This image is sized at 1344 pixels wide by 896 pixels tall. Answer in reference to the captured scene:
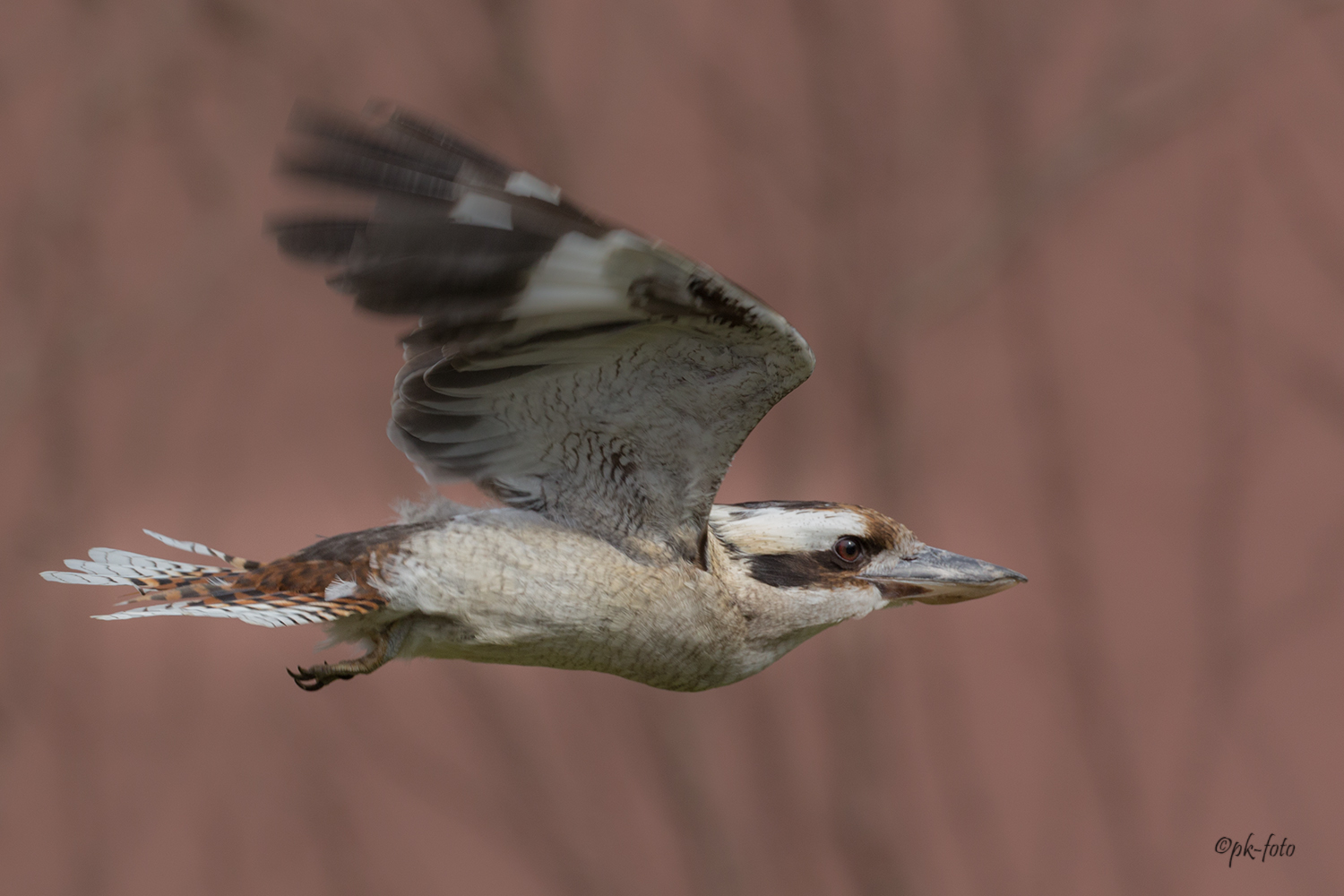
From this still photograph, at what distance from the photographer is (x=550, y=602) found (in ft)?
5.20

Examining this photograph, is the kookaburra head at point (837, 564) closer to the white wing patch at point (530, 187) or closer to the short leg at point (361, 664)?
the short leg at point (361, 664)

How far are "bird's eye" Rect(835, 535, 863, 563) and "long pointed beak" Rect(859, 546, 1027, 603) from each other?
1.2 inches

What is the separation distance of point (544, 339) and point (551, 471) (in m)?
0.31

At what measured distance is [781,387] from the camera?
1546 millimetres

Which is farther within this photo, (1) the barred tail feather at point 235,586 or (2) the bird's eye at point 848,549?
(2) the bird's eye at point 848,549

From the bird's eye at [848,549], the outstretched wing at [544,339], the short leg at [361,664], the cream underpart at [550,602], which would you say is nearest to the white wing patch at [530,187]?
the outstretched wing at [544,339]

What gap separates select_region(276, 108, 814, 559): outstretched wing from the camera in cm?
123

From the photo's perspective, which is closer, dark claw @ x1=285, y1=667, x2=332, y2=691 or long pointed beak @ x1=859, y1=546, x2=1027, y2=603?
dark claw @ x1=285, y1=667, x2=332, y2=691

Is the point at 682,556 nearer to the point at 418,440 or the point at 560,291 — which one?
the point at 418,440

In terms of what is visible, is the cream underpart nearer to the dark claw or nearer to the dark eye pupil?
the dark claw

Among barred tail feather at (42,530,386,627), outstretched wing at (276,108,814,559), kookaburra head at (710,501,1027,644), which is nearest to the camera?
outstretched wing at (276,108,814,559)

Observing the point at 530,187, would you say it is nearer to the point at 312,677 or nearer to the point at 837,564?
the point at 312,677

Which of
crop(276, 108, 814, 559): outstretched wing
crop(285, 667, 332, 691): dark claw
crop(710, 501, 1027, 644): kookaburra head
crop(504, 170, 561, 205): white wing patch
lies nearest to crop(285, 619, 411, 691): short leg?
crop(285, 667, 332, 691): dark claw

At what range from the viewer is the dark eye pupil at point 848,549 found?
1.88 metres
